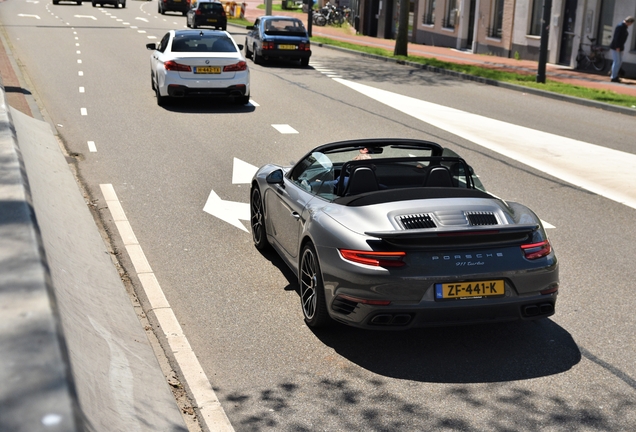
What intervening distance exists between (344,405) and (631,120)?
15.4 metres

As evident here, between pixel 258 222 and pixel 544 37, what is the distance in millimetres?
17453

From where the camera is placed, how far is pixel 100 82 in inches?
852

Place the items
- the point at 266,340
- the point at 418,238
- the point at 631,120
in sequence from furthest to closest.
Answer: the point at 631,120
the point at 266,340
the point at 418,238

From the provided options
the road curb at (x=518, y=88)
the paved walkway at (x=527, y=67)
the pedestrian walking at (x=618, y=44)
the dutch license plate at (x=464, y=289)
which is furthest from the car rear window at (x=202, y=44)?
the dutch license plate at (x=464, y=289)

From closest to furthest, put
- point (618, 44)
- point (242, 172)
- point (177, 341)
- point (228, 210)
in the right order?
point (177, 341)
point (228, 210)
point (242, 172)
point (618, 44)

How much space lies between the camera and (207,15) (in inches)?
1833

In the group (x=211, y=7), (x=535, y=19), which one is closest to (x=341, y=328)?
(x=535, y=19)

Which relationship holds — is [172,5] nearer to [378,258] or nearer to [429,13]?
[429,13]

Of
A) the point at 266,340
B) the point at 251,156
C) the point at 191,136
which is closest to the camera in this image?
the point at 266,340

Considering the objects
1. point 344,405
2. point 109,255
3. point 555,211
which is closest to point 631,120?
point 555,211

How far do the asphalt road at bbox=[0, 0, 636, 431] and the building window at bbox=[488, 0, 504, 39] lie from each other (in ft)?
59.1

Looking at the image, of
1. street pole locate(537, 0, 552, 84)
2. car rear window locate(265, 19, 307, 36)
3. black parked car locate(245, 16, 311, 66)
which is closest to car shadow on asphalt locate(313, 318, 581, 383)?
street pole locate(537, 0, 552, 84)

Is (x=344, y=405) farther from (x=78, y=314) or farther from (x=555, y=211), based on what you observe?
(x=555, y=211)

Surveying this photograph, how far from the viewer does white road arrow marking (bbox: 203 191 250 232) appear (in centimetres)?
985
